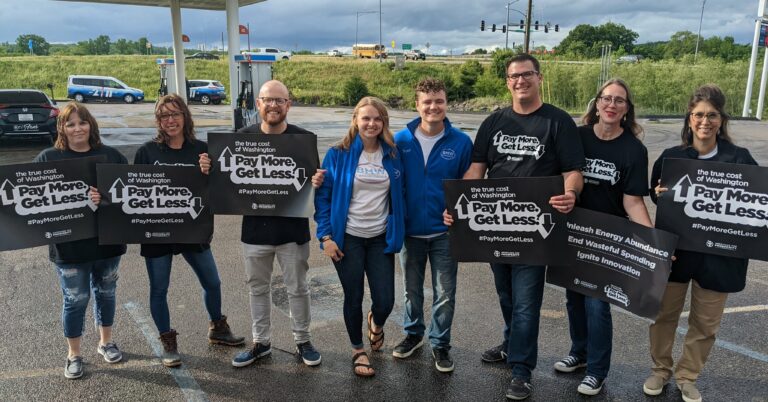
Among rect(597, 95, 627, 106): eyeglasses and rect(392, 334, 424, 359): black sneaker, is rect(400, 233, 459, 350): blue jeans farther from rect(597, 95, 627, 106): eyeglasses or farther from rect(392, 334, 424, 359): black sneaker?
rect(597, 95, 627, 106): eyeglasses

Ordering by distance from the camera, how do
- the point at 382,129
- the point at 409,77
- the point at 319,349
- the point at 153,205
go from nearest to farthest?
the point at 382,129
the point at 153,205
the point at 319,349
the point at 409,77

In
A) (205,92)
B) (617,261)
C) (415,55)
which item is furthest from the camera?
(415,55)

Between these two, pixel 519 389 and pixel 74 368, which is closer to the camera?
pixel 519 389

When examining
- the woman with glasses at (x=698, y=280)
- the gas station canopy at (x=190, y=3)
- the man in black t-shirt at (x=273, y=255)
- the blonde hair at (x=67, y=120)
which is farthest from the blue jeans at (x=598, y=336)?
the gas station canopy at (x=190, y=3)

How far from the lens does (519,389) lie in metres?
3.78

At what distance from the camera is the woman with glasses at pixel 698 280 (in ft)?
11.8

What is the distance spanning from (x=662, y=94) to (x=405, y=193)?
39178mm

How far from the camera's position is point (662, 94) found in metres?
37.9

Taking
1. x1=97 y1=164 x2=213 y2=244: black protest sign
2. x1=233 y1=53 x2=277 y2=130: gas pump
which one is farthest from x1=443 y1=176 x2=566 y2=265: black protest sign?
x1=233 y1=53 x2=277 y2=130: gas pump

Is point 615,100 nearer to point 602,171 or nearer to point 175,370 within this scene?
point 602,171

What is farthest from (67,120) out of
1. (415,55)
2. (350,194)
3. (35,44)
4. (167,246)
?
(35,44)

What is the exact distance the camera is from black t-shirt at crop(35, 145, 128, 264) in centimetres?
Answer: 396

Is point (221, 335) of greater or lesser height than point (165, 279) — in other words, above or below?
below

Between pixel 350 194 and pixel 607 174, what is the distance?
173 centimetres
